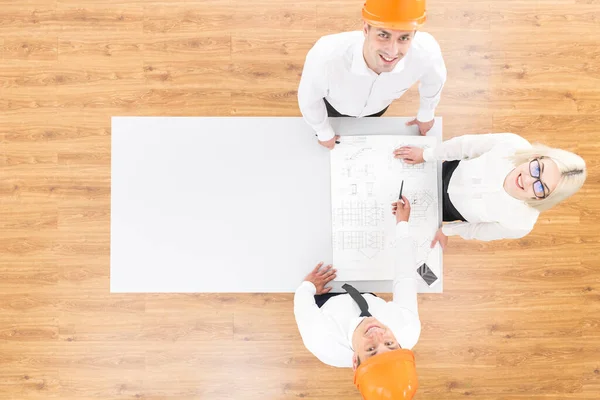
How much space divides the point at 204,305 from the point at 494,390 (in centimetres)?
165

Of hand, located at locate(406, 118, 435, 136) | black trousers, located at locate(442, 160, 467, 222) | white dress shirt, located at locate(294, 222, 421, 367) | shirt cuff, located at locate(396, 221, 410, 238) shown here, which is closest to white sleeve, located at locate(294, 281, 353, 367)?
white dress shirt, located at locate(294, 222, 421, 367)

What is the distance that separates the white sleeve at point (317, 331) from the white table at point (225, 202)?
0.10m

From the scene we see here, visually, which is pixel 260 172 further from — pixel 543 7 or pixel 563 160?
pixel 543 7

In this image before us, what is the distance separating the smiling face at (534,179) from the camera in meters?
1.43

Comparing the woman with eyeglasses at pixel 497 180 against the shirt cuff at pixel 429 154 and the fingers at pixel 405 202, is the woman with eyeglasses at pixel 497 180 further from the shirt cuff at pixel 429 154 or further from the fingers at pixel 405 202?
the fingers at pixel 405 202

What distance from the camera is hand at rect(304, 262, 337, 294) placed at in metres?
1.70

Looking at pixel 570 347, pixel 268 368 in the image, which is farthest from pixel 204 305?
pixel 570 347

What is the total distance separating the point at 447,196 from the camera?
177 centimetres

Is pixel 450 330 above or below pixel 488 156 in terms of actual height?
below

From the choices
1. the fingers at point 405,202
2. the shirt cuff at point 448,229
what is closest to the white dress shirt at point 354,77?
the fingers at point 405,202

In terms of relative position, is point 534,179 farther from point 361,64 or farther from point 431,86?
point 361,64

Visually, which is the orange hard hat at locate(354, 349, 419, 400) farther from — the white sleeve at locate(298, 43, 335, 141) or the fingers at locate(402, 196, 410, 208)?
the white sleeve at locate(298, 43, 335, 141)

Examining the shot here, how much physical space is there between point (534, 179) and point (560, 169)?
8 centimetres

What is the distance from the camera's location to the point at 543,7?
8.45ft
